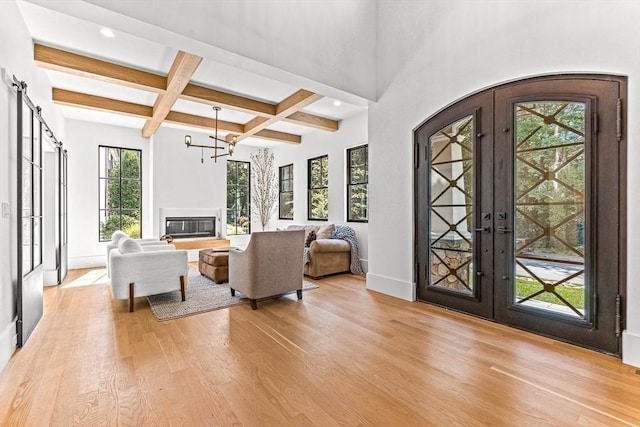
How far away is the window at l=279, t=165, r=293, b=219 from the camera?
26.7 feet

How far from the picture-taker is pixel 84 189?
6.28 meters

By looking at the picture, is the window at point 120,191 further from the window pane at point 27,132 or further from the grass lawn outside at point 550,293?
the grass lawn outside at point 550,293

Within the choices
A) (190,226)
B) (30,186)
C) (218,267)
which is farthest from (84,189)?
(218,267)

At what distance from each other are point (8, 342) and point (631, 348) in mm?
4706

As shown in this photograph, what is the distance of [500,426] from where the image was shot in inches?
63.6

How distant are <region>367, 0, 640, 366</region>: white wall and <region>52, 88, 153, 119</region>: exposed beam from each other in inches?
157

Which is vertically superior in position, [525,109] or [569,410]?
[525,109]

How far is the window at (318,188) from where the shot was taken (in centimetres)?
690

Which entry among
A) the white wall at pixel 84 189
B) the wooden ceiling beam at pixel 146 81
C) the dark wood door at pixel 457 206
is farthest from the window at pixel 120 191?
the dark wood door at pixel 457 206

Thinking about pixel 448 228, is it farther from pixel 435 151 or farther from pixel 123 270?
pixel 123 270

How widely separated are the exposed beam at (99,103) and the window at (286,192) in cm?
359

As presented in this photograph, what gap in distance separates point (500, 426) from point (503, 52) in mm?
3150

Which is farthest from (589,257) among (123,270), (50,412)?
(123,270)

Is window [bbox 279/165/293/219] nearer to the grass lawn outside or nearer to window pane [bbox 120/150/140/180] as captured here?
window pane [bbox 120/150/140/180]
